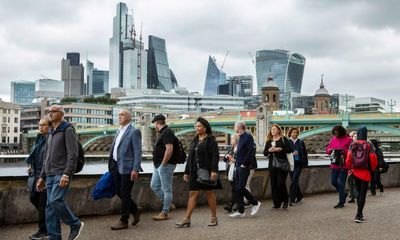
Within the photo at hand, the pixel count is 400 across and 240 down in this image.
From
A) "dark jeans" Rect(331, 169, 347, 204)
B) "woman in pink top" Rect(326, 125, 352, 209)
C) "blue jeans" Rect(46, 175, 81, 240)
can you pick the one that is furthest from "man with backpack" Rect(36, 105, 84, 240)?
"woman in pink top" Rect(326, 125, 352, 209)

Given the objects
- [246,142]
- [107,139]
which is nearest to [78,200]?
[246,142]

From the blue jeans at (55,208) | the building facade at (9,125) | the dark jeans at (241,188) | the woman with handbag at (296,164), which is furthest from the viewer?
the building facade at (9,125)

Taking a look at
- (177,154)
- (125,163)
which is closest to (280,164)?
(177,154)

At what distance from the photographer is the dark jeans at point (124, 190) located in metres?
7.98

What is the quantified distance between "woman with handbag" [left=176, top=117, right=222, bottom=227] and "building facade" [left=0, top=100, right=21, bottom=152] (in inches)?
4150

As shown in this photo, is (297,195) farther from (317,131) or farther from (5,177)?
(317,131)

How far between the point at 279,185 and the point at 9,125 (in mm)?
108802

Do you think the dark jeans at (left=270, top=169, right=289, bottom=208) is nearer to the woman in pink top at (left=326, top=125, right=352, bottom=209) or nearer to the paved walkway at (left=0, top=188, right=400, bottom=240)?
the paved walkway at (left=0, top=188, right=400, bottom=240)

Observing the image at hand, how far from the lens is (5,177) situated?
27.8 ft

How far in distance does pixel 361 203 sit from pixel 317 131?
50.7m

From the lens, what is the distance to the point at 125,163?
26.2ft

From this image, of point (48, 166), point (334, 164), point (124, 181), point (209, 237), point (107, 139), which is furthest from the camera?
point (107, 139)

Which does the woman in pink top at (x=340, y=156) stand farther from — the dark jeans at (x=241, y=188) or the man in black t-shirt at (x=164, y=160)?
the man in black t-shirt at (x=164, y=160)

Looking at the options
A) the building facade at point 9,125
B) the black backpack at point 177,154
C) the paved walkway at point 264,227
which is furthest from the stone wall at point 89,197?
the building facade at point 9,125
